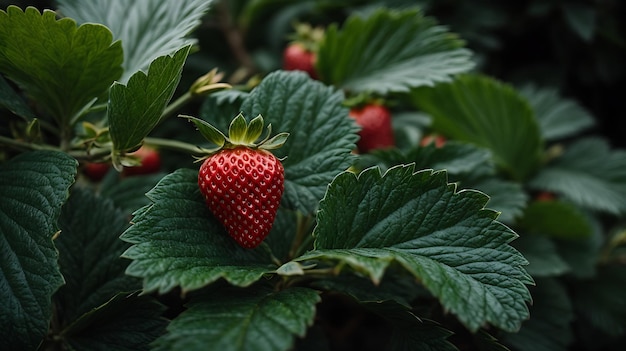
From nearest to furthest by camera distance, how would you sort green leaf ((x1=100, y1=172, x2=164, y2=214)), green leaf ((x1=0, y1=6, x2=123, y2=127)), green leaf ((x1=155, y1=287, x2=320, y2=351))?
1. green leaf ((x1=155, y1=287, x2=320, y2=351))
2. green leaf ((x1=0, y1=6, x2=123, y2=127))
3. green leaf ((x1=100, y1=172, x2=164, y2=214))

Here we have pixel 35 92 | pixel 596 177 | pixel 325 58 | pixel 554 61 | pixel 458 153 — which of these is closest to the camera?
pixel 35 92

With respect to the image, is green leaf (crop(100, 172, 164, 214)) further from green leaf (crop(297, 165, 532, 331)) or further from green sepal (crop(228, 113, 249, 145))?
green leaf (crop(297, 165, 532, 331))

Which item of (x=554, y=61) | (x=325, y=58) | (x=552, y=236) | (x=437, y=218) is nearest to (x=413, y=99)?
(x=325, y=58)

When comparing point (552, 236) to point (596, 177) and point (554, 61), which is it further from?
point (554, 61)

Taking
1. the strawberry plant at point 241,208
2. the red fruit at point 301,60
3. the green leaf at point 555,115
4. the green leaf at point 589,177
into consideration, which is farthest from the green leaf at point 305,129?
the green leaf at point 555,115

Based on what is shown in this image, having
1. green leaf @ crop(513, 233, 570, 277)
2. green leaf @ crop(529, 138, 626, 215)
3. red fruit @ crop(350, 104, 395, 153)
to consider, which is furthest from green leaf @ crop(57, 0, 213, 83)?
green leaf @ crop(529, 138, 626, 215)

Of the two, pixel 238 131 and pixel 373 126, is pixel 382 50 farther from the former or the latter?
pixel 238 131
